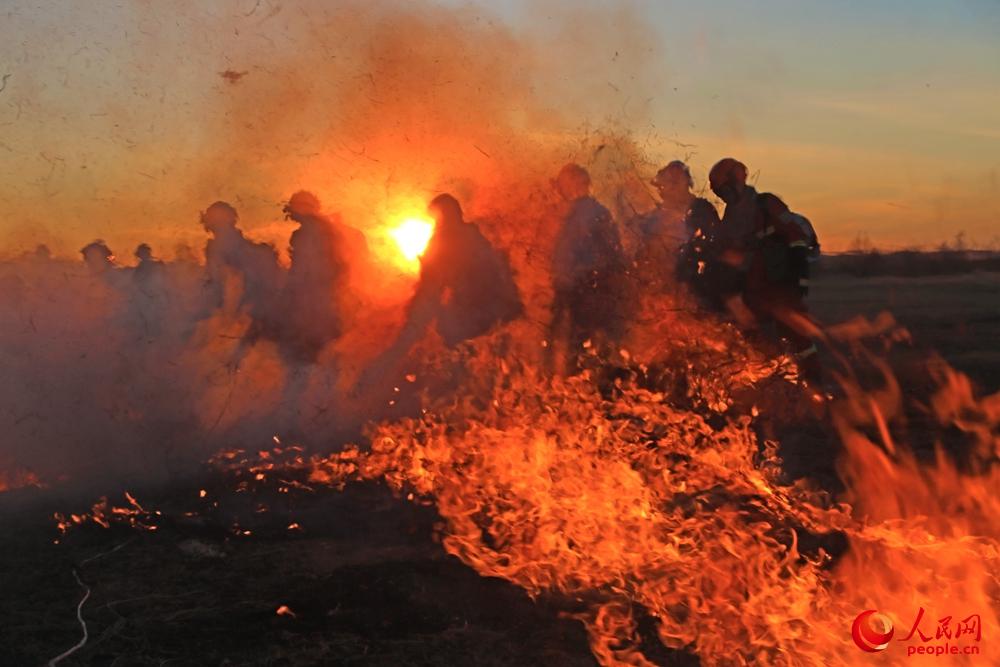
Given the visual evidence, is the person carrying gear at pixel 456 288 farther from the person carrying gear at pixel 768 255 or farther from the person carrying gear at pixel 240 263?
the person carrying gear at pixel 768 255

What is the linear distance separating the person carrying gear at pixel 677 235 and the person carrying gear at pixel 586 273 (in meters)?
0.31

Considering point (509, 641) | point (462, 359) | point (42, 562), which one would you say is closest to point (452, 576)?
point (509, 641)

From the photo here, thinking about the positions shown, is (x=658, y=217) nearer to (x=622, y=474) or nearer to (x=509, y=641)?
(x=622, y=474)

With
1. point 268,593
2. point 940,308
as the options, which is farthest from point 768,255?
point 940,308

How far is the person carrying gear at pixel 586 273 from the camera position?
987cm

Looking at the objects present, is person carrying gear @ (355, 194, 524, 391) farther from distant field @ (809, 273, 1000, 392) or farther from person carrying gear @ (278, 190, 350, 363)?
distant field @ (809, 273, 1000, 392)

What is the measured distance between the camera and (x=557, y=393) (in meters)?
8.64

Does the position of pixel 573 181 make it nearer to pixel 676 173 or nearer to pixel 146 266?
pixel 676 173

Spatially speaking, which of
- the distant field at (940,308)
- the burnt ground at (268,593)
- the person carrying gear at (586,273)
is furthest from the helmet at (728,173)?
the distant field at (940,308)

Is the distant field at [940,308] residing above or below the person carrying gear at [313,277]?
above

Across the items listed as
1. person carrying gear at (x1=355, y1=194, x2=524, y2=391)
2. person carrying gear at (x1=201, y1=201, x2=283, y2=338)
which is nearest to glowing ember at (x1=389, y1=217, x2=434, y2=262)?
person carrying gear at (x1=355, y1=194, x2=524, y2=391)

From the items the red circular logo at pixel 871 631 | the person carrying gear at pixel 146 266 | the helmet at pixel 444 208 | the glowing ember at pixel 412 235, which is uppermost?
the helmet at pixel 444 208

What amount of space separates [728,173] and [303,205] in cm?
413

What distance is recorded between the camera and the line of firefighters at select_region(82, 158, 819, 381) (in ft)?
30.8
